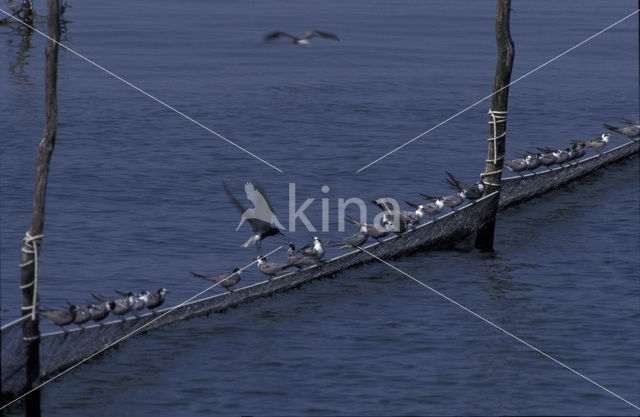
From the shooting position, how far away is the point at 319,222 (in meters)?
34.8

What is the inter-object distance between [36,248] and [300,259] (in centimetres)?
829

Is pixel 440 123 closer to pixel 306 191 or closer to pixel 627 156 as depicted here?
pixel 627 156

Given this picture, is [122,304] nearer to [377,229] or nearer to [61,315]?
[61,315]

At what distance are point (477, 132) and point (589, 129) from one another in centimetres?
558

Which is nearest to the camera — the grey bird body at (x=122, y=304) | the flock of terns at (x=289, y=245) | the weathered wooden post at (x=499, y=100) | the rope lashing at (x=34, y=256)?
the rope lashing at (x=34, y=256)

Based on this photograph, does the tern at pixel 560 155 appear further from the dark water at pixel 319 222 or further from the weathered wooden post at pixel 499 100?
the weathered wooden post at pixel 499 100

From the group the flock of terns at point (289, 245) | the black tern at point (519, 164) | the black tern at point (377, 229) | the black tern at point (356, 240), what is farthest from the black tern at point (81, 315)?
the black tern at point (519, 164)

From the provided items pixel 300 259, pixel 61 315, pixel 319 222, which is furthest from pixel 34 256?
pixel 319 222

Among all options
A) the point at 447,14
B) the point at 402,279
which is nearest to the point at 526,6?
the point at 447,14

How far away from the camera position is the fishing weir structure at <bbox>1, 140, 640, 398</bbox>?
19.1 m

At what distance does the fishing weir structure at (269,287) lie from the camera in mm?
19141

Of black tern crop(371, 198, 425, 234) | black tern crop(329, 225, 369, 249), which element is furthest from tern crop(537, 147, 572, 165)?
black tern crop(329, 225, 369, 249)

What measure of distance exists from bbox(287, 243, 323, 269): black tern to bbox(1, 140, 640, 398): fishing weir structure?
0.25 meters

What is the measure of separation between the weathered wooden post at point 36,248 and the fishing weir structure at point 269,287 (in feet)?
0.64
